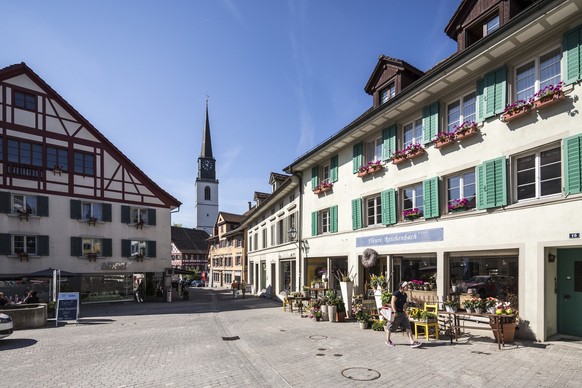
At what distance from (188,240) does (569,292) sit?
6979 cm

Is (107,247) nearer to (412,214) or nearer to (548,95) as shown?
(412,214)

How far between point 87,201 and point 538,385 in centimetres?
2801

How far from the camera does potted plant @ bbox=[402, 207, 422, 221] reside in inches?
549

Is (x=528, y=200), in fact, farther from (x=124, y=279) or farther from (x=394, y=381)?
(x=124, y=279)

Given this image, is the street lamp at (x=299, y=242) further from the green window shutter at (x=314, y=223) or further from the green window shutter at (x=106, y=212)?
the green window shutter at (x=106, y=212)

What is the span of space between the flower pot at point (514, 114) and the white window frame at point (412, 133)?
3.75 metres

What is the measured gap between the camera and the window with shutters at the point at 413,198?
14148 millimetres

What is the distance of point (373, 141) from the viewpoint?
17.2 meters

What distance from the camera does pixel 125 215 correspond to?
2902 cm

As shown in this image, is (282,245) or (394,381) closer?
(394,381)

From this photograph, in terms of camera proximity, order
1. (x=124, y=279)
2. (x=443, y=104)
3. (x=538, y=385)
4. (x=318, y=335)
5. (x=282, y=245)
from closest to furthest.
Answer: (x=538, y=385)
(x=318, y=335)
(x=443, y=104)
(x=282, y=245)
(x=124, y=279)

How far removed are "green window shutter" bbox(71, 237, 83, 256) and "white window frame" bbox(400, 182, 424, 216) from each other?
22046 mm

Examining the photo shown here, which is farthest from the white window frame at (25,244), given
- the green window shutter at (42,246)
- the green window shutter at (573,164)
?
the green window shutter at (573,164)

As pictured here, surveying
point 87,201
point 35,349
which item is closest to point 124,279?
point 87,201
